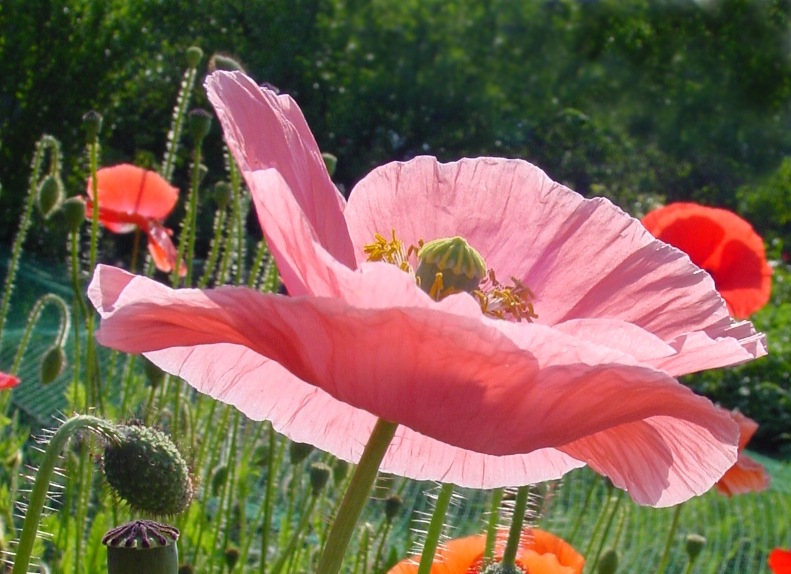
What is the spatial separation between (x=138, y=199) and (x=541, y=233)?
53.7 inches

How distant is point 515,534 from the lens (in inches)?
27.8

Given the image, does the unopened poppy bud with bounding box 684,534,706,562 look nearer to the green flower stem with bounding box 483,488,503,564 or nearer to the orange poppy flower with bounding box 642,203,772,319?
the orange poppy flower with bounding box 642,203,772,319

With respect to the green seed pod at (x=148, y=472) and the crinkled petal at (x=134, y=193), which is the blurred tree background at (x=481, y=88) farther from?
the green seed pod at (x=148, y=472)

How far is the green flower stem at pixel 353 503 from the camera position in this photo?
481 millimetres

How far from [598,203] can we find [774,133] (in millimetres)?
11708

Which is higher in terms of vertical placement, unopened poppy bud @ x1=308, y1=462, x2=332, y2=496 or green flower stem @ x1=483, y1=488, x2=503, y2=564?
unopened poppy bud @ x1=308, y1=462, x2=332, y2=496

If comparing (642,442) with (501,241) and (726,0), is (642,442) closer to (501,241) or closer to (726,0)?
(501,241)

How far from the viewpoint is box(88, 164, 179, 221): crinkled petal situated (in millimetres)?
1950

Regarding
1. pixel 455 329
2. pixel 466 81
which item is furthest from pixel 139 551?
pixel 466 81

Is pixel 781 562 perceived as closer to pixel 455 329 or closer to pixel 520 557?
pixel 520 557

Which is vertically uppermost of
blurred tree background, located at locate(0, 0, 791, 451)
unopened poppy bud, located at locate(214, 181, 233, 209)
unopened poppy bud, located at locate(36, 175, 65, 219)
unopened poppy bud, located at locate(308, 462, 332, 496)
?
blurred tree background, located at locate(0, 0, 791, 451)

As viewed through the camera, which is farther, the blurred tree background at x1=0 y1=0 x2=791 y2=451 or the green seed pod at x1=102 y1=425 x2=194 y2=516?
the blurred tree background at x1=0 y1=0 x2=791 y2=451

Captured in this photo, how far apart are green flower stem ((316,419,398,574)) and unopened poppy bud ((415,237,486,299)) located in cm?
15

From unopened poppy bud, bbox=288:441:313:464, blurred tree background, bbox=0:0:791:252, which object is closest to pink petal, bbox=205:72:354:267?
unopened poppy bud, bbox=288:441:313:464
